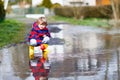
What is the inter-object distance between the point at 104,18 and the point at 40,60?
79.2 feet

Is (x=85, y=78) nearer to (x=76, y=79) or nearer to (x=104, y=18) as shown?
(x=76, y=79)

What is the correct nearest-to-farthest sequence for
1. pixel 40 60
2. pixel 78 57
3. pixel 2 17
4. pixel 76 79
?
pixel 76 79, pixel 40 60, pixel 78 57, pixel 2 17

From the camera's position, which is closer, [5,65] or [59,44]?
[5,65]

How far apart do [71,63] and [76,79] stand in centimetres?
231

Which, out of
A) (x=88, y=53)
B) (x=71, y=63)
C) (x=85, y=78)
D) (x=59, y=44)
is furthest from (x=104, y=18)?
(x=85, y=78)

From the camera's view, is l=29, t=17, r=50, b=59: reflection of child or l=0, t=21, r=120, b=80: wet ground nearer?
l=0, t=21, r=120, b=80: wet ground

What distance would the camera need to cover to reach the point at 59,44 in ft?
51.5

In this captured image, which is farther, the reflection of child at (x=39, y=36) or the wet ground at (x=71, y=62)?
the reflection of child at (x=39, y=36)

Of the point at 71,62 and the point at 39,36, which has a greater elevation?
the point at 39,36

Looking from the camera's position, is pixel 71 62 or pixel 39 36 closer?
pixel 71 62

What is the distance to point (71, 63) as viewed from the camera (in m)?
10.7

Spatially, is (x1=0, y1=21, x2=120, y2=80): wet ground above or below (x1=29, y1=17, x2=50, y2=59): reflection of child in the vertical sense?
below

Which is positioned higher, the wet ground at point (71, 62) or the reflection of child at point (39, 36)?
the reflection of child at point (39, 36)

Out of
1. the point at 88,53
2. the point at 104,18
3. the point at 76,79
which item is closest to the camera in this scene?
the point at 76,79
